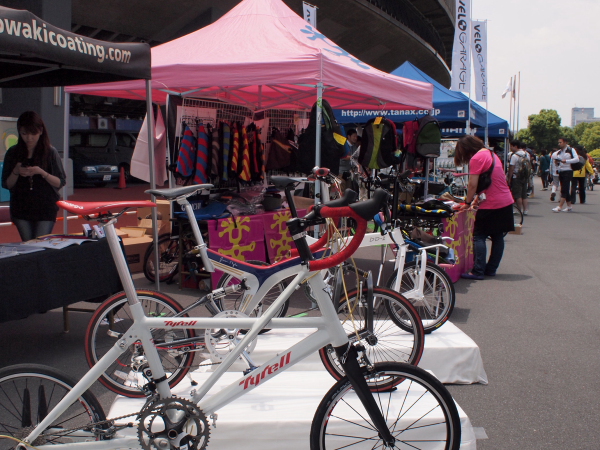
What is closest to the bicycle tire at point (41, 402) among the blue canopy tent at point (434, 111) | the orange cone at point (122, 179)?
the blue canopy tent at point (434, 111)

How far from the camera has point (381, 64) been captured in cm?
3312

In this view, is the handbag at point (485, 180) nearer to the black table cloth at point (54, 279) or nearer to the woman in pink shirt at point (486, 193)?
the woman in pink shirt at point (486, 193)

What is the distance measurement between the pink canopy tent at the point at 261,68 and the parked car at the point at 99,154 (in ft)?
37.7

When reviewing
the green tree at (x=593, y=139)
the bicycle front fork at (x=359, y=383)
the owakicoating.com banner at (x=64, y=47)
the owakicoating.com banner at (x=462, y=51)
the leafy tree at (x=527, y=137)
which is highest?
the green tree at (x=593, y=139)

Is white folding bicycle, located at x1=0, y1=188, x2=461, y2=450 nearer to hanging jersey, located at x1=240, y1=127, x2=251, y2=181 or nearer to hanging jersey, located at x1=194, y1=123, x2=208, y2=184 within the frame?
hanging jersey, located at x1=194, y1=123, x2=208, y2=184

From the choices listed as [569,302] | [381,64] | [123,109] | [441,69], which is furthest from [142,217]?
[441,69]

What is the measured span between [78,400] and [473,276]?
20.3ft

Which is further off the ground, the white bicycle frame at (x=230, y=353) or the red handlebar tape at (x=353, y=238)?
the red handlebar tape at (x=353, y=238)

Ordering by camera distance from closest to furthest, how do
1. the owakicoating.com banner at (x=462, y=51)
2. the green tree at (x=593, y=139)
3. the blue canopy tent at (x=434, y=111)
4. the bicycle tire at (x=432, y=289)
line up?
the bicycle tire at (x=432, y=289) → the blue canopy tent at (x=434, y=111) → the owakicoating.com banner at (x=462, y=51) → the green tree at (x=593, y=139)

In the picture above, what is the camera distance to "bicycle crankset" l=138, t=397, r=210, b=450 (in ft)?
8.32

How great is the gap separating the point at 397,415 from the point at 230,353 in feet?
2.86

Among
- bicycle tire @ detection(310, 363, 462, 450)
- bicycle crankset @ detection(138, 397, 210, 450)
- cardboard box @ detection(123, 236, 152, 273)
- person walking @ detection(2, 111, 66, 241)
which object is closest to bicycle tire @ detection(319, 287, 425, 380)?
bicycle tire @ detection(310, 363, 462, 450)

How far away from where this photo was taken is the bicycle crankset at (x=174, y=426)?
2537 mm

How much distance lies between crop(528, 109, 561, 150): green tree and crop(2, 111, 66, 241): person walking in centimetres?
7484
